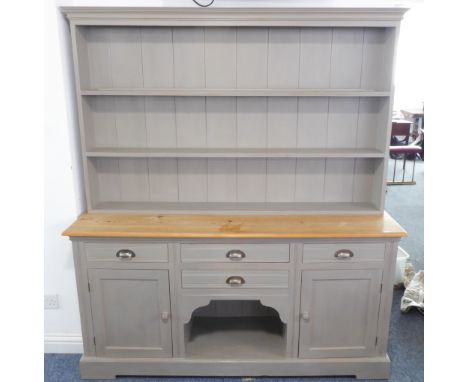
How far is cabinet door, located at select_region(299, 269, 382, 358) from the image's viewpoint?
2020 mm

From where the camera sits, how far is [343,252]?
1.99 meters

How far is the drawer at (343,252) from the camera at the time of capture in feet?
6.49

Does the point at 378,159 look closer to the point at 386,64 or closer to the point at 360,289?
the point at 386,64

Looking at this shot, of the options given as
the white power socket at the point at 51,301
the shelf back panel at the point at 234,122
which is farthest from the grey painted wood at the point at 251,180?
the white power socket at the point at 51,301

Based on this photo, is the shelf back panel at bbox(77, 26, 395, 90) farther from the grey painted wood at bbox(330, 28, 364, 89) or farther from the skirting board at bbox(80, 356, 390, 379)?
the skirting board at bbox(80, 356, 390, 379)

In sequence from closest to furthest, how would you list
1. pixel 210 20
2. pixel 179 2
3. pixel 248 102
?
pixel 210 20
pixel 179 2
pixel 248 102

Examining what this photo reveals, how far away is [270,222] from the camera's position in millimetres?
2104

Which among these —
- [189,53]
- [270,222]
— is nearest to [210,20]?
[189,53]

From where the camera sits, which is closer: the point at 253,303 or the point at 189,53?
the point at 189,53

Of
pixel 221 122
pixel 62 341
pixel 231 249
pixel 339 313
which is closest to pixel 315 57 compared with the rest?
pixel 221 122

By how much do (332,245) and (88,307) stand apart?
1.35 metres

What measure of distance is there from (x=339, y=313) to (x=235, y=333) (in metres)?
0.66

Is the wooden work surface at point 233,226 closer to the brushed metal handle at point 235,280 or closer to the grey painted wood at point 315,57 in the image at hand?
the brushed metal handle at point 235,280

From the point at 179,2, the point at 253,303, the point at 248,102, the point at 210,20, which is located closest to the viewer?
the point at 210,20
